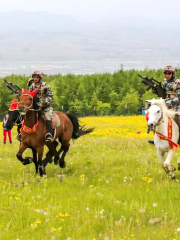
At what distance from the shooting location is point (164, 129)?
10578mm

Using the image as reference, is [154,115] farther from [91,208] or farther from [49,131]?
[49,131]

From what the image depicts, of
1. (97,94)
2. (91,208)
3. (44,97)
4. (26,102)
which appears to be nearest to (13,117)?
(44,97)

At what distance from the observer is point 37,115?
11.7 m

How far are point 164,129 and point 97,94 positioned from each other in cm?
8907

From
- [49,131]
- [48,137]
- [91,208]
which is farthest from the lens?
[49,131]

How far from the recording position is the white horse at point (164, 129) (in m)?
9.95

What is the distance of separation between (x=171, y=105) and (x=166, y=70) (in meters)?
1.27

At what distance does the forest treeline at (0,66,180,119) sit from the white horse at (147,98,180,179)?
3081 inches

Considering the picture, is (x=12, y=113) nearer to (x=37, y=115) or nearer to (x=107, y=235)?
(x=37, y=115)

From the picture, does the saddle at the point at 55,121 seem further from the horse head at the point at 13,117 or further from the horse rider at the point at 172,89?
the horse rider at the point at 172,89

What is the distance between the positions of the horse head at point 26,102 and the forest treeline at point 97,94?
78.4 m

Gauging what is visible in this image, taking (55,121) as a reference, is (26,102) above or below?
above

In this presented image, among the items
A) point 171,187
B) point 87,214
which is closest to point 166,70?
point 171,187

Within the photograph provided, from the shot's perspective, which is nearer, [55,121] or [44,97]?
[44,97]
